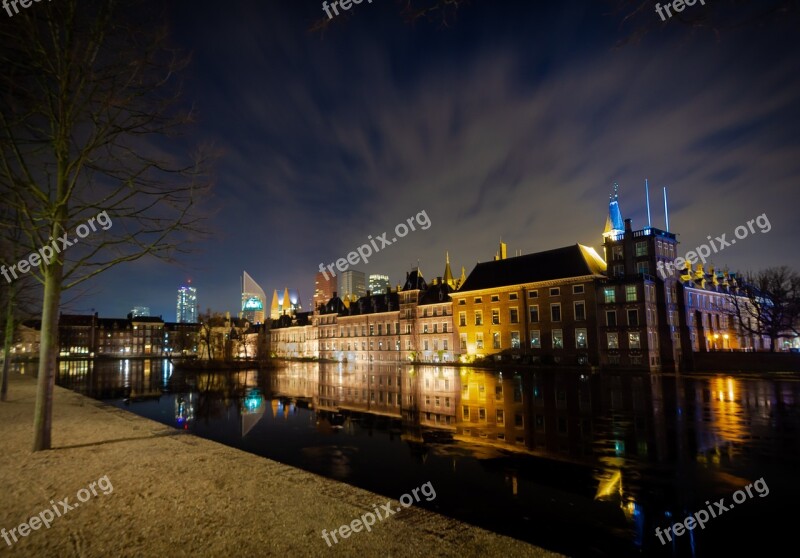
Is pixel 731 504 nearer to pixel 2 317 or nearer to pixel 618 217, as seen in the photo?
pixel 2 317

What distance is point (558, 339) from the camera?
5675 cm

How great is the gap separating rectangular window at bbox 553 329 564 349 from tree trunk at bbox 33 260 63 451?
5421 cm

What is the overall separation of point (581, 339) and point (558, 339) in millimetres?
3037

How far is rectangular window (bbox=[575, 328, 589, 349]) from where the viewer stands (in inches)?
2134

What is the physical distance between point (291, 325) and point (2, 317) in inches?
3704

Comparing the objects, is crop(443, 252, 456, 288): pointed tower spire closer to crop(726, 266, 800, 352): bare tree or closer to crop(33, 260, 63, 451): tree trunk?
crop(726, 266, 800, 352): bare tree

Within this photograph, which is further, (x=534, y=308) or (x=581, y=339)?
(x=534, y=308)

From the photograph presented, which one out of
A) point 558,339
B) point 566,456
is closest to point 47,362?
point 566,456

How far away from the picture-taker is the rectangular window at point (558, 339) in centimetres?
5628

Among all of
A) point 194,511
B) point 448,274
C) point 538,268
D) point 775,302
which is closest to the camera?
point 194,511

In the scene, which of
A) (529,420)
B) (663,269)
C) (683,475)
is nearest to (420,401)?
(529,420)

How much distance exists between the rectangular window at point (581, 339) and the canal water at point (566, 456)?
27279 millimetres

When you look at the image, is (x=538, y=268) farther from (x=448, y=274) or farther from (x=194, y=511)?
(x=194, y=511)

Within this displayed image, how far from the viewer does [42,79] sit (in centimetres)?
1077
